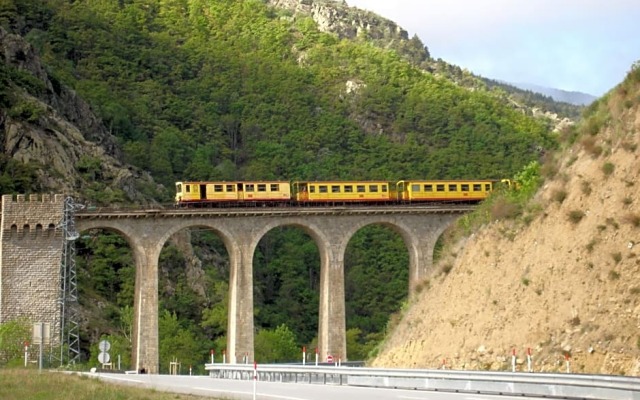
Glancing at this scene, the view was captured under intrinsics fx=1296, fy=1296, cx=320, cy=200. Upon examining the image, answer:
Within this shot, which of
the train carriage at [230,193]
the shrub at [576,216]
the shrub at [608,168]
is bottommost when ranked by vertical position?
the shrub at [576,216]

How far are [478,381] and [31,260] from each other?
139ft

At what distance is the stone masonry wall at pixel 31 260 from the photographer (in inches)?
2594

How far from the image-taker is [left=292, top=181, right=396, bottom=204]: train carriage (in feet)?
250

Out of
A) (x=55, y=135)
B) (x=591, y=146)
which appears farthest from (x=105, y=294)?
(x=591, y=146)

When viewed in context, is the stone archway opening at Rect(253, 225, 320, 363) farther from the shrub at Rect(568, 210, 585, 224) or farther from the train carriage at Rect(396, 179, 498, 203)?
the shrub at Rect(568, 210, 585, 224)

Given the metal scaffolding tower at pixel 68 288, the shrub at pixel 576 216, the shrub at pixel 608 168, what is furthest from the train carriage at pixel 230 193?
the shrub at pixel 608 168

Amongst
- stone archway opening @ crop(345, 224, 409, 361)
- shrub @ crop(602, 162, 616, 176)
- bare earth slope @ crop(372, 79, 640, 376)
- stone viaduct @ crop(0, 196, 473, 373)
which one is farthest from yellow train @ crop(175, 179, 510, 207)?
shrub @ crop(602, 162, 616, 176)

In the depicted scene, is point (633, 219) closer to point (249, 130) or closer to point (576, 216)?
point (576, 216)

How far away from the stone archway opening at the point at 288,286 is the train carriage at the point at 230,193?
18.7 meters

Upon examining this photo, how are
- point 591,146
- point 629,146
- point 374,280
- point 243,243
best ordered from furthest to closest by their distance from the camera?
point 374,280, point 243,243, point 591,146, point 629,146

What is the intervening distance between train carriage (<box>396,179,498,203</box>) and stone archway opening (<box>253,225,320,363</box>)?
728 inches

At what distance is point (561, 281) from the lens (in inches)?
1353

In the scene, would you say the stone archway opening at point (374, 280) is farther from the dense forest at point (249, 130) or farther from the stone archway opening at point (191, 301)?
the stone archway opening at point (191, 301)

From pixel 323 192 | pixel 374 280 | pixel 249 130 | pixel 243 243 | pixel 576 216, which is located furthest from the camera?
pixel 249 130
